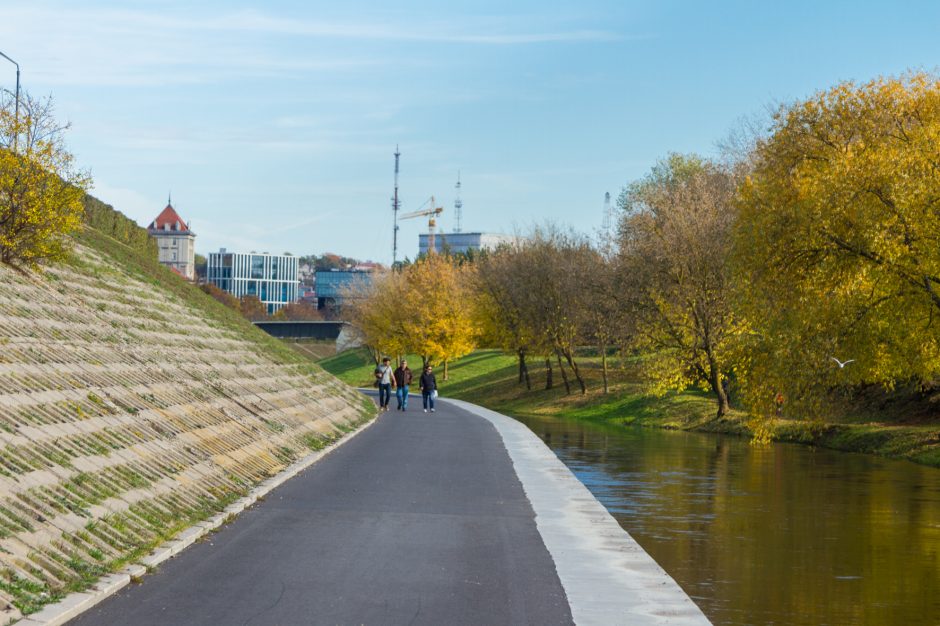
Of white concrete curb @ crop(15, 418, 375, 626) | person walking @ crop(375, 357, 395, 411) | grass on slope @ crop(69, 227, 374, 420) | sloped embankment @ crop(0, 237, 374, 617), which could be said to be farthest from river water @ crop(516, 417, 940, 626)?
person walking @ crop(375, 357, 395, 411)

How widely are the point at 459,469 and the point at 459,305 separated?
59853 millimetres

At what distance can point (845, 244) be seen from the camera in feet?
86.5

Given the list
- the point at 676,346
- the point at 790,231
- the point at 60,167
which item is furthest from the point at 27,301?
the point at 676,346

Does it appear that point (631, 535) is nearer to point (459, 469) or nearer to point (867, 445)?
point (459, 469)

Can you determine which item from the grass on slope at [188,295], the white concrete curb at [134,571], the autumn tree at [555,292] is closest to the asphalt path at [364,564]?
the white concrete curb at [134,571]

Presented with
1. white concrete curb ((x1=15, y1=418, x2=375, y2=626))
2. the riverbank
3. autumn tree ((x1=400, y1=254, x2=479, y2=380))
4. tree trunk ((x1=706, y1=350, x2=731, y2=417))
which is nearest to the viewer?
white concrete curb ((x1=15, y1=418, x2=375, y2=626))

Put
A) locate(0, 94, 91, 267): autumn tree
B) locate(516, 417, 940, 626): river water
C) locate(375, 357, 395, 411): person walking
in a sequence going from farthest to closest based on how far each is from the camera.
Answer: locate(375, 357, 395, 411): person walking → locate(0, 94, 91, 267): autumn tree → locate(516, 417, 940, 626): river water

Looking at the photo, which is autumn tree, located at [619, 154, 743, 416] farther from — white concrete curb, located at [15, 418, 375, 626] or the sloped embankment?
white concrete curb, located at [15, 418, 375, 626]

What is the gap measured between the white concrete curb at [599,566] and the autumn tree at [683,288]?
27617 millimetres

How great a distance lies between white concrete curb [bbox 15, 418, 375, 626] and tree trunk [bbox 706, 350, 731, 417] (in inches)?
1186

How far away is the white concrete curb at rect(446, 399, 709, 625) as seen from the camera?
8.96 metres

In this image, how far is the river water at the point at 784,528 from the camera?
9.98 m

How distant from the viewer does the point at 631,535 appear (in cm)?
1378

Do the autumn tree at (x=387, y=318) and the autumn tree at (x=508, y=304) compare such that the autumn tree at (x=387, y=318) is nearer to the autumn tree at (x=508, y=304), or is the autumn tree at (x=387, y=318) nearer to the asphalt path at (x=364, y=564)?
the autumn tree at (x=508, y=304)
